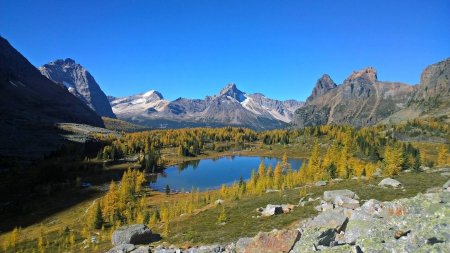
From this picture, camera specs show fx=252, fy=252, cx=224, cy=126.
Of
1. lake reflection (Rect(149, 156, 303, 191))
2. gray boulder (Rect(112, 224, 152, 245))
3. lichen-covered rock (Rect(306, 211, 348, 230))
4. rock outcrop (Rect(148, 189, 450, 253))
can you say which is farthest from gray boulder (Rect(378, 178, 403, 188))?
lake reflection (Rect(149, 156, 303, 191))

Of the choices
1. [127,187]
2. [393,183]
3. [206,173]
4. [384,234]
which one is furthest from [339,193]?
[206,173]

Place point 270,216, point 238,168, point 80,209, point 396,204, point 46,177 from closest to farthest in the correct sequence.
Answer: point 396,204 < point 270,216 < point 80,209 < point 46,177 < point 238,168

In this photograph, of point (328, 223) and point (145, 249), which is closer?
point (328, 223)

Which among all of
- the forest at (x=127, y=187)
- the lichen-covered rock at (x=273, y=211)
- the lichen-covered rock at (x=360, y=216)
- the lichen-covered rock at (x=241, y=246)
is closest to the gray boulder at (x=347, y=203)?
the lichen-covered rock at (x=273, y=211)

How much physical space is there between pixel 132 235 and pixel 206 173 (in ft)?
375

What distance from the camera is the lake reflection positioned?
386 ft

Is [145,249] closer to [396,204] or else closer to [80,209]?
[396,204]

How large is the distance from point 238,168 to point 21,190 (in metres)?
107

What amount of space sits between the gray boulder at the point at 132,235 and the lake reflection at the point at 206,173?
76548mm

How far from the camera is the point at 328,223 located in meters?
17.8

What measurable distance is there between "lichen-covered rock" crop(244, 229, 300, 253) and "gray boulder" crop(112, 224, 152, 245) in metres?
23.2

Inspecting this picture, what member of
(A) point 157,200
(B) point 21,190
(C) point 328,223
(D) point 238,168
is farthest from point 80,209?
(D) point 238,168

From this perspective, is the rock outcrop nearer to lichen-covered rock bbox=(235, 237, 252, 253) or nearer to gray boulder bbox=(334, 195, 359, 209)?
lichen-covered rock bbox=(235, 237, 252, 253)

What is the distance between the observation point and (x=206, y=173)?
145875 mm
